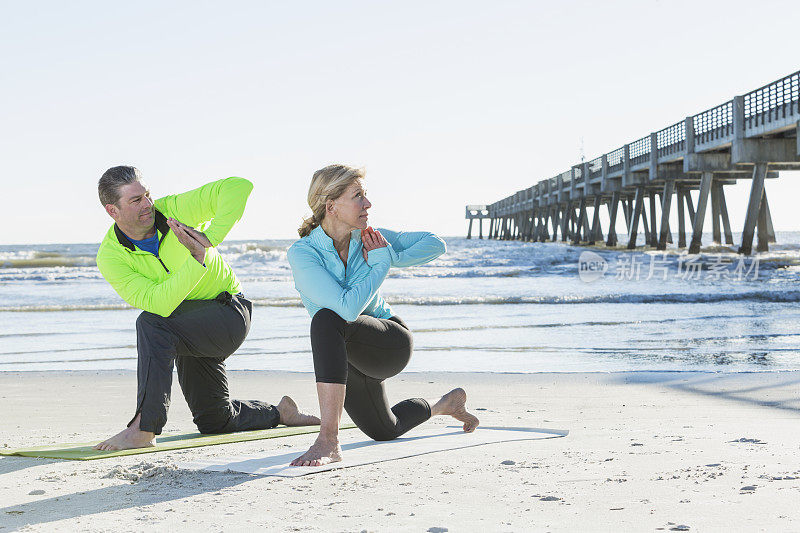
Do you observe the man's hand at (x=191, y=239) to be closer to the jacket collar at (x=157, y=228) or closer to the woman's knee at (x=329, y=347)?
the jacket collar at (x=157, y=228)

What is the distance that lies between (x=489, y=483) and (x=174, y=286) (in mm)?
1459

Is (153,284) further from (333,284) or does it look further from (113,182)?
(333,284)

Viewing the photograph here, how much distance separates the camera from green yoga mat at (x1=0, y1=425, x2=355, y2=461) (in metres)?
3.31

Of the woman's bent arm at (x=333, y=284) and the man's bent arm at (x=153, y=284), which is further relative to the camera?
the man's bent arm at (x=153, y=284)

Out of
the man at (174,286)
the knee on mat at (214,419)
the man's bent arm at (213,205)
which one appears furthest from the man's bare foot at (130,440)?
the man's bent arm at (213,205)

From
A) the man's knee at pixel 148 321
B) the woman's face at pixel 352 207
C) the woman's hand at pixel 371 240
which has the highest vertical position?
the woman's face at pixel 352 207

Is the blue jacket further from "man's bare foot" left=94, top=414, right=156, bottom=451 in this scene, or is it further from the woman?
"man's bare foot" left=94, top=414, right=156, bottom=451

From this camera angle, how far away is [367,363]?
3.20 m

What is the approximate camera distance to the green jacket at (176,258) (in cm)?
339

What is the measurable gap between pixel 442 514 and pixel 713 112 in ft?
84.4

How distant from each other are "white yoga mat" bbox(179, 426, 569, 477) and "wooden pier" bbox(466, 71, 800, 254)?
60.0ft

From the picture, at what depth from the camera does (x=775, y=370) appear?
5863mm

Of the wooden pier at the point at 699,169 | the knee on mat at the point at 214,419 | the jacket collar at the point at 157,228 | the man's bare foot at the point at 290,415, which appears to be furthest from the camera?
the wooden pier at the point at 699,169

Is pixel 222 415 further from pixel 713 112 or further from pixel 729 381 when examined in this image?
pixel 713 112
